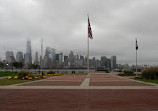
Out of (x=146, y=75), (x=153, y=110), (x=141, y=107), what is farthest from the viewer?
(x=146, y=75)

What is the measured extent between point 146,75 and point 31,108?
24.8 meters

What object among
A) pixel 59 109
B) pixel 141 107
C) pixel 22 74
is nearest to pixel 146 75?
pixel 22 74

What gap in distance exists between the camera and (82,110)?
822cm

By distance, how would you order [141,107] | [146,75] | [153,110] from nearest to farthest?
1. [153,110]
2. [141,107]
3. [146,75]

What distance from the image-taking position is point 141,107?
8703 mm

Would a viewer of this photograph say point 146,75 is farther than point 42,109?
Yes

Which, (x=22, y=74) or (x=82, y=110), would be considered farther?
(x=22, y=74)

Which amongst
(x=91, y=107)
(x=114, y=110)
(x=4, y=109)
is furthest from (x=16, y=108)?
(x=114, y=110)

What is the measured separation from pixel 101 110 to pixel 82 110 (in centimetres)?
86

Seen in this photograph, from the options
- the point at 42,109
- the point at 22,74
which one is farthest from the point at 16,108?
the point at 22,74

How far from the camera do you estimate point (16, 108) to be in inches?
336

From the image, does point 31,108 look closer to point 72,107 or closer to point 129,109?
point 72,107

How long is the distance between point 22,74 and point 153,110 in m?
24.8

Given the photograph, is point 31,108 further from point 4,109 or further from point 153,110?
point 153,110
